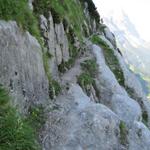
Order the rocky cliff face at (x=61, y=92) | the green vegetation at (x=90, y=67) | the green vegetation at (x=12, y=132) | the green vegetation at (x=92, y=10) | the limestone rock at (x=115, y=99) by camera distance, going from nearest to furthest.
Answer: the green vegetation at (x=12, y=132) → the rocky cliff face at (x=61, y=92) → the limestone rock at (x=115, y=99) → the green vegetation at (x=90, y=67) → the green vegetation at (x=92, y=10)

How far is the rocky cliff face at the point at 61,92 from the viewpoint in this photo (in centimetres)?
1448

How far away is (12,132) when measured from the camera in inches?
435

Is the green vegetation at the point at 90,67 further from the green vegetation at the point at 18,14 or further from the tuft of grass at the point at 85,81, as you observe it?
the green vegetation at the point at 18,14

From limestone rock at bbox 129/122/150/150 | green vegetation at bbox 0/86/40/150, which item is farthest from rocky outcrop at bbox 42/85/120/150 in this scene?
green vegetation at bbox 0/86/40/150

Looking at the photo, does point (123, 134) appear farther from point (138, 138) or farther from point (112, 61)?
point (112, 61)

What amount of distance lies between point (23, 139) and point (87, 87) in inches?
435

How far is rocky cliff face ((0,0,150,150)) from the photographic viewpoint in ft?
47.5

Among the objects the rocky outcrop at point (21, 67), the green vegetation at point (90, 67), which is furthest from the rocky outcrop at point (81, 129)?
the green vegetation at point (90, 67)

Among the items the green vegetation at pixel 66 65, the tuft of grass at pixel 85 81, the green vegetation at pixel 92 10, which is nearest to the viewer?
the tuft of grass at pixel 85 81

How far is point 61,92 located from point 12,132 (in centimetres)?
834

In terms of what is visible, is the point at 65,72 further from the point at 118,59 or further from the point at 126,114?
the point at 118,59

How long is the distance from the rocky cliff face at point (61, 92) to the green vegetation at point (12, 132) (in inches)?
48.8

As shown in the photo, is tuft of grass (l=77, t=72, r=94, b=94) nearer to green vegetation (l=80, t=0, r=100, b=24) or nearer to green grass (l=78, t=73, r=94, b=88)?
green grass (l=78, t=73, r=94, b=88)

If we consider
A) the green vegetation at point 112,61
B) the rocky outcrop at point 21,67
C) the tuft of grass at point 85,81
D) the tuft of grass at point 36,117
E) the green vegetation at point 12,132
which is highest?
the green vegetation at point 112,61
